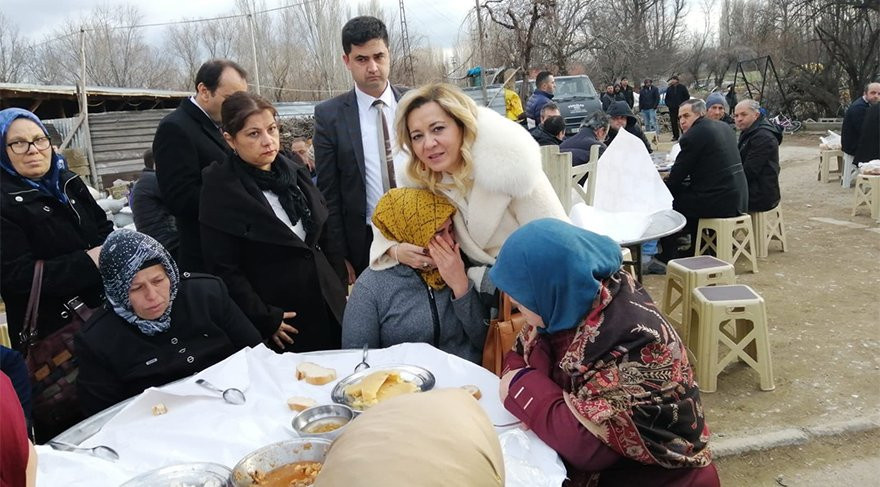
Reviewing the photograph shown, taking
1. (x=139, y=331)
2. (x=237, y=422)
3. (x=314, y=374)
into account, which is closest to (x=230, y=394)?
(x=237, y=422)

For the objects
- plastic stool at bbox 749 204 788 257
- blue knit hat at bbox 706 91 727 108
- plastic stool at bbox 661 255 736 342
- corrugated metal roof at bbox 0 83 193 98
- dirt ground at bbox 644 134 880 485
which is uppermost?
corrugated metal roof at bbox 0 83 193 98

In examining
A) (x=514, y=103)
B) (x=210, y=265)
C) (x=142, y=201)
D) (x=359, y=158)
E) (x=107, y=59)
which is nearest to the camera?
(x=210, y=265)

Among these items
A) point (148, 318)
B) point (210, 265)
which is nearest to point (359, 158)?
point (210, 265)

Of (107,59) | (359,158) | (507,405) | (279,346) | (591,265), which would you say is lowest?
(279,346)

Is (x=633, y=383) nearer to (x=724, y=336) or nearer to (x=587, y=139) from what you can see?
(x=724, y=336)

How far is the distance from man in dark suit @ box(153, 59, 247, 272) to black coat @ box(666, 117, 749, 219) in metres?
4.63

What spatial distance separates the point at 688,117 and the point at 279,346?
5.61 metres

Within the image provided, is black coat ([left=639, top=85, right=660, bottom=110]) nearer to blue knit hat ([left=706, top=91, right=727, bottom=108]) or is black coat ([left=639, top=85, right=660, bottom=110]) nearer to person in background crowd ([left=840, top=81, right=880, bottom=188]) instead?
person in background crowd ([left=840, top=81, right=880, bottom=188])

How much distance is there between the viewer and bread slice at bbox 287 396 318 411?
1.70 meters

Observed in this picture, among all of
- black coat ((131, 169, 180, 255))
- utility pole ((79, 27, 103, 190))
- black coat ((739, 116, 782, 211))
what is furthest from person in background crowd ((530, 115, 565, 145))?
utility pole ((79, 27, 103, 190))

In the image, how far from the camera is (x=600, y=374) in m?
1.47

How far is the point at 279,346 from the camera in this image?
9.11ft

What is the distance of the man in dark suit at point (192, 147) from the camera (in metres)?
3.10

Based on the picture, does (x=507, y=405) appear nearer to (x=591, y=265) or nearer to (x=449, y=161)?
(x=591, y=265)
